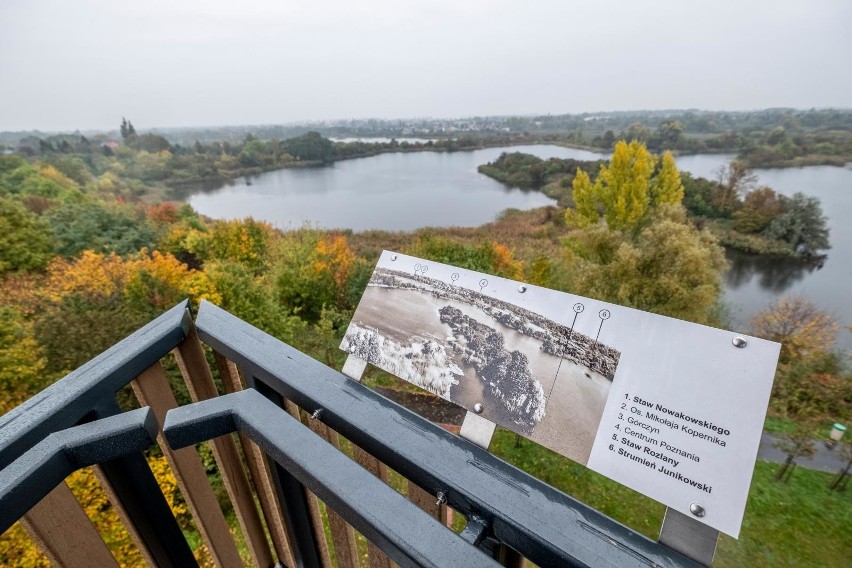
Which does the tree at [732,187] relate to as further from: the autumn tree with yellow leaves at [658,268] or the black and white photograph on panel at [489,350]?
the black and white photograph on panel at [489,350]

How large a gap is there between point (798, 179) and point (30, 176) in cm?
5899

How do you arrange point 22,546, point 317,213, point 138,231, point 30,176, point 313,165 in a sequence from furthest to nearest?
point 313,165
point 317,213
point 30,176
point 138,231
point 22,546

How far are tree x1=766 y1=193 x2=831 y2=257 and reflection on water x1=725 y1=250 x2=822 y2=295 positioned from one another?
108cm

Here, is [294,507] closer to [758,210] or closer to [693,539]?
[693,539]

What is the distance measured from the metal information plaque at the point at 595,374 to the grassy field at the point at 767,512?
21.3 ft

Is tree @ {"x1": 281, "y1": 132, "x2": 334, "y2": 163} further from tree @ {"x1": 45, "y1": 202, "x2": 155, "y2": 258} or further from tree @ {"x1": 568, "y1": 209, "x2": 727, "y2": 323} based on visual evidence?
tree @ {"x1": 568, "y1": 209, "x2": 727, "y2": 323}

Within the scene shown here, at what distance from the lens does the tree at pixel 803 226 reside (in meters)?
22.8

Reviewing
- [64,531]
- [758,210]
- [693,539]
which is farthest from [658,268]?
[758,210]

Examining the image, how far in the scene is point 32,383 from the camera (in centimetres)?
634

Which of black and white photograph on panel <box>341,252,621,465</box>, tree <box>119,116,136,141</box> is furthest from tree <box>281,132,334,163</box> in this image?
black and white photograph on panel <box>341,252,621,465</box>

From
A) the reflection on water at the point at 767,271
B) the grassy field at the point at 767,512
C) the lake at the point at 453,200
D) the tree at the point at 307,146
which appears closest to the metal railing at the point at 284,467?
the grassy field at the point at 767,512

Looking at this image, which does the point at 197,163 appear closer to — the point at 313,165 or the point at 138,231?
the point at 313,165

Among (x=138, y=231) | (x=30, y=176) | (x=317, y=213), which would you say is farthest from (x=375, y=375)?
(x=30, y=176)

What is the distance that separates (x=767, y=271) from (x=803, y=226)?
380 centimetres
